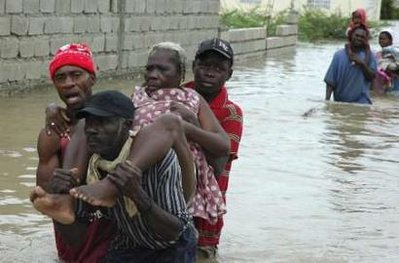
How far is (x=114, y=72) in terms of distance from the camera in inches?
585

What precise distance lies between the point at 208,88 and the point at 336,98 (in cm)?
738

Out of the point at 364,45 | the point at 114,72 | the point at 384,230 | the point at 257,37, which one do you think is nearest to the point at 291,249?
the point at 384,230

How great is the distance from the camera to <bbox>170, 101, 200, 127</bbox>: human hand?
159 inches

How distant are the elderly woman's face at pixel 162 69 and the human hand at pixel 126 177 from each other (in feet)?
3.07

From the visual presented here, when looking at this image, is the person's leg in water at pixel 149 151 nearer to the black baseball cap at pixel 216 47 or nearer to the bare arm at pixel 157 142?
the bare arm at pixel 157 142

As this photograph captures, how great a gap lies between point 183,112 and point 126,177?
33.5 inches

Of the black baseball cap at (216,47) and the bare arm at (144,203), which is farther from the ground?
the black baseball cap at (216,47)

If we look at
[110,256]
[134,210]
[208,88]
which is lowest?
[110,256]

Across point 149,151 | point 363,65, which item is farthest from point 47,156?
point 363,65

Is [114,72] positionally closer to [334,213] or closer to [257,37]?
[257,37]

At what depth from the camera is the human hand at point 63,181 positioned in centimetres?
348

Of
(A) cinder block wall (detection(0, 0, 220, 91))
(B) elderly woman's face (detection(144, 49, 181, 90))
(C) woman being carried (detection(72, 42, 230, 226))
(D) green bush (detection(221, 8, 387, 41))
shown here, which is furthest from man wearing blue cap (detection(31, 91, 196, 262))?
(D) green bush (detection(221, 8, 387, 41))

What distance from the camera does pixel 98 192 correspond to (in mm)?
3307

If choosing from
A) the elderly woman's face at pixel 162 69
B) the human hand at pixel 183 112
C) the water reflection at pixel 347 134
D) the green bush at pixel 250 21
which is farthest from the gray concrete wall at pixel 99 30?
the human hand at pixel 183 112
